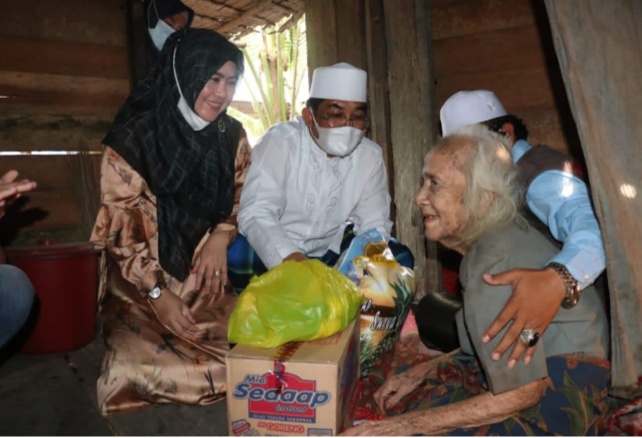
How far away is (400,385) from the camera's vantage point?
81.7 inches

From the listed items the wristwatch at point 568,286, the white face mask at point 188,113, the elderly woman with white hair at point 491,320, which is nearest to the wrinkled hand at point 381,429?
the elderly woman with white hair at point 491,320

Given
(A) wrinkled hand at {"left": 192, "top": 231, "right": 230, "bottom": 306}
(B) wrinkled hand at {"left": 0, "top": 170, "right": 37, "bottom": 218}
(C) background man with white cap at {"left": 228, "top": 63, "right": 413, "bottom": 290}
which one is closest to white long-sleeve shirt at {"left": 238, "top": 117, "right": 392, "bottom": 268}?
(C) background man with white cap at {"left": 228, "top": 63, "right": 413, "bottom": 290}

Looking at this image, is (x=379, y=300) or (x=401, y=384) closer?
(x=401, y=384)

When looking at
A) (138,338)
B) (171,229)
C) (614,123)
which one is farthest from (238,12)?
(614,123)

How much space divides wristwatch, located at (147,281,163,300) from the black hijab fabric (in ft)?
0.48

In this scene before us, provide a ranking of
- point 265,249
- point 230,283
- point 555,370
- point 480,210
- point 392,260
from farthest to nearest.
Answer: point 230,283
point 265,249
point 392,260
point 480,210
point 555,370

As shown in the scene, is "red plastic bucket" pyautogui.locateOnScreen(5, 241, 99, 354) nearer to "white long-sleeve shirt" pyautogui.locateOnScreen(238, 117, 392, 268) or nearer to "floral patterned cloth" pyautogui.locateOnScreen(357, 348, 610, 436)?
"white long-sleeve shirt" pyautogui.locateOnScreen(238, 117, 392, 268)

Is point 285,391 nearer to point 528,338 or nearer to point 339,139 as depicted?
point 528,338

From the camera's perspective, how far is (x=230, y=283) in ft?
9.43

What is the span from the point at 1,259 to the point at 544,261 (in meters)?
2.34

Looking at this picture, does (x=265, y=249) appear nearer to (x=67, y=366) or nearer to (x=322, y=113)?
(x=322, y=113)

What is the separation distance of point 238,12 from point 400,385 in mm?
5538

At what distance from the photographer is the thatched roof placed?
19.8 feet

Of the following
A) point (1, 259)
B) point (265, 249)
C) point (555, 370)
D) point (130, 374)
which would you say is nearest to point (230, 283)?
point (265, 249)
